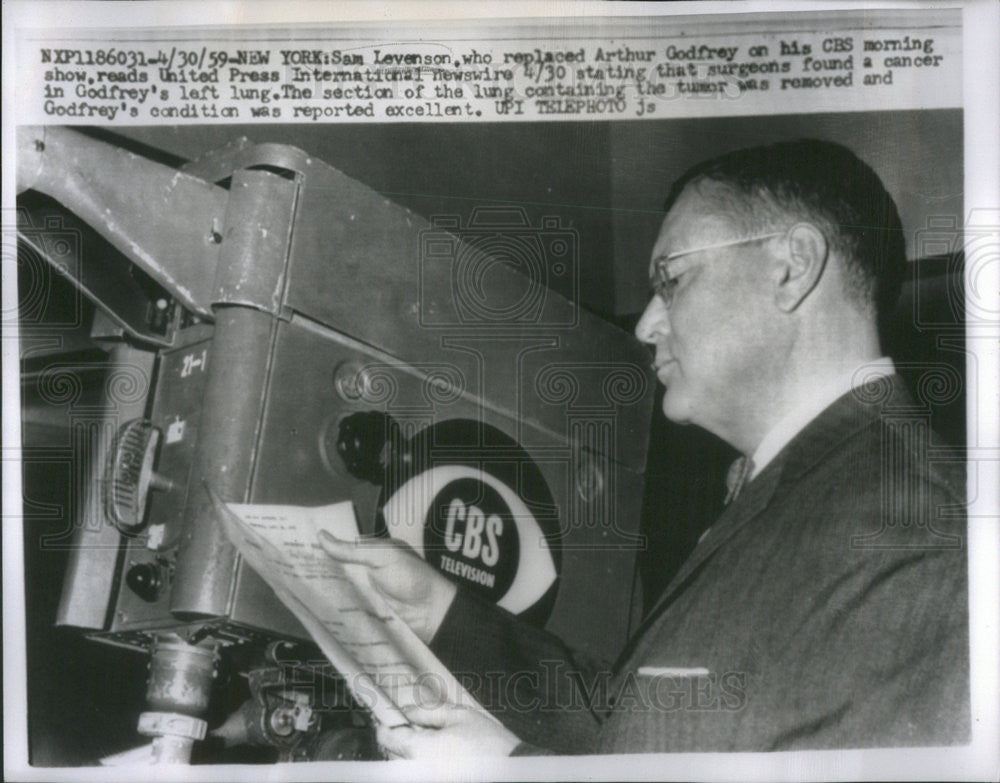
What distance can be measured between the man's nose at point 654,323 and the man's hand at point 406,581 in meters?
0.26

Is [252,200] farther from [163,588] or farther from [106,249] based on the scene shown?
[163,588]

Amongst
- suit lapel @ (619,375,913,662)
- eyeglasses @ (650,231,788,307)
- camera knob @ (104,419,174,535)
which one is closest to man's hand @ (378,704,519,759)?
suit lapel @ (619,375,913,662)

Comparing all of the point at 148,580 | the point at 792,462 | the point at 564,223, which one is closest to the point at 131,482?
the point at 148,580

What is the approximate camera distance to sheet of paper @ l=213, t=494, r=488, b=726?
663mm

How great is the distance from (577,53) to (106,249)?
42 centimetres

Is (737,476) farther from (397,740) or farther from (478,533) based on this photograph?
(397,740)

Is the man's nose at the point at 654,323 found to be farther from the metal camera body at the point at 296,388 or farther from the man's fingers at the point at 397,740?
the man's fingers at the point at 397,740

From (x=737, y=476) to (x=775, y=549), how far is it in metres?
0.07

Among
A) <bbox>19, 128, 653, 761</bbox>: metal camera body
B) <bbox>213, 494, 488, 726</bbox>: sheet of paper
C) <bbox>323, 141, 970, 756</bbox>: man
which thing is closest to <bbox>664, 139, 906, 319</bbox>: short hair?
<bbox>323, 141, 970, 756</bbox>: man

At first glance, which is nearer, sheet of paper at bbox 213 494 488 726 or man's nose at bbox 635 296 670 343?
sheet of paper at bbox 213 494 488 726

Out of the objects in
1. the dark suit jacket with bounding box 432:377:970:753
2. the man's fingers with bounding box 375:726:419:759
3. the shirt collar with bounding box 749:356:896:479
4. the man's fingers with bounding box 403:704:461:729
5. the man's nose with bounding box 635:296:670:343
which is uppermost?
the man's nose with bounding box 635:296:670:343

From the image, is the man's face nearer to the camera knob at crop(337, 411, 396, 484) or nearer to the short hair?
the short hair

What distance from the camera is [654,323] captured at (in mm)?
778

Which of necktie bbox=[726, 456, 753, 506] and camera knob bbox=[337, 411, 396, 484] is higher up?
camera knob bbox=[337, 411, 396, 484]
